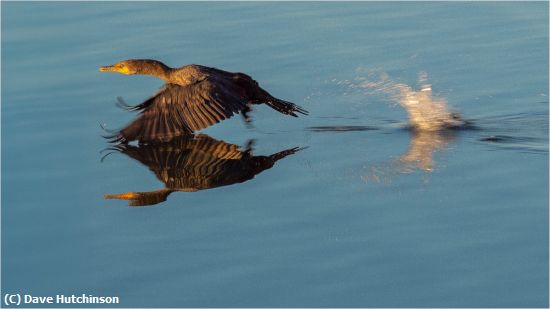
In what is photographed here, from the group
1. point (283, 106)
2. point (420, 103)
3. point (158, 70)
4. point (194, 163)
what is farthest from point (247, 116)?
point (420, 103)

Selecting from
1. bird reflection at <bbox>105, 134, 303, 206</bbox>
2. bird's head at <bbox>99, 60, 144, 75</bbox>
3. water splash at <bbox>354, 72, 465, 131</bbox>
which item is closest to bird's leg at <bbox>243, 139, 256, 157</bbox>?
bird reflection at <bbox>105, 134, 303, 206</bbox>

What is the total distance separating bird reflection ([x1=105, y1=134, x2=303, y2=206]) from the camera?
8.84 metres

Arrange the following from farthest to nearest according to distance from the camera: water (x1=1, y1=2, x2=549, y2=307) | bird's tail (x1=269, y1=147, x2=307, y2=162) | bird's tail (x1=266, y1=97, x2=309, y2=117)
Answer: bird's tail (x1=266, y1=97, x2=309, y2=117), bird's tail (x1=269, y1=147, x2=307, y2=162), water (x1=1, y1=2, x2=549, y2=307)

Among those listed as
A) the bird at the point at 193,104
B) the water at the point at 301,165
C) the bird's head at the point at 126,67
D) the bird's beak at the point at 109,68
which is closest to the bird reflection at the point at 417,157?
the water at the point at 301,165

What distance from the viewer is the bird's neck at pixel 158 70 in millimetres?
10672

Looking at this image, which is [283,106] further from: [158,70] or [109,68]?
[109,68]

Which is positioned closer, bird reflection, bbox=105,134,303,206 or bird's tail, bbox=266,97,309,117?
bird reflection, bbox=105,134,303,206

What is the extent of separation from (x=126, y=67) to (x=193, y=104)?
1301 mm

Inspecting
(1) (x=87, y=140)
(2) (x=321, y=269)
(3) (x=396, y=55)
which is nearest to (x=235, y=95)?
(1) (x=87, y=140)

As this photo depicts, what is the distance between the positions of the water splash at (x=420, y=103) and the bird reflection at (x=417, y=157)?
176 mm

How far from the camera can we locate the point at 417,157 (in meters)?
9.30

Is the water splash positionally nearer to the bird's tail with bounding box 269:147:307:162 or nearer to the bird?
the bird

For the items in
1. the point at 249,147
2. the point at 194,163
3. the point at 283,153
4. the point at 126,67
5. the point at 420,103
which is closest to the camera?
the point at 194,163

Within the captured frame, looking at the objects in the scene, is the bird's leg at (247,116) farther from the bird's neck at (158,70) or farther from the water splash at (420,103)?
the water splash at (420,103)
